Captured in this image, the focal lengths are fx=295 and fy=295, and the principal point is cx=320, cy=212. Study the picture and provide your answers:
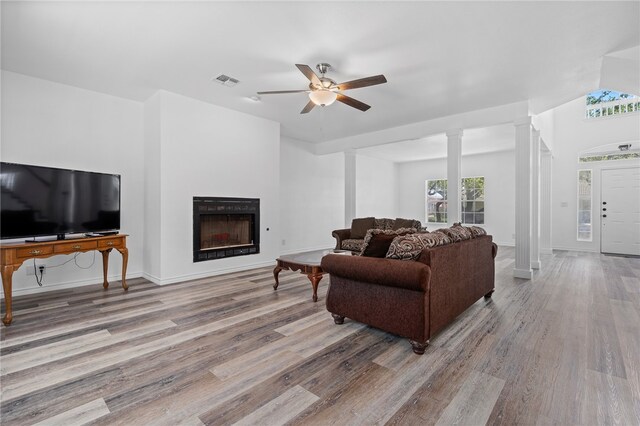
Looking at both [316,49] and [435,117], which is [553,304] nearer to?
[435,117]

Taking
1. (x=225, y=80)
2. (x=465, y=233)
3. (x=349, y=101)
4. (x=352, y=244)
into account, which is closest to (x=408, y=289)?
(x=465, y=233)

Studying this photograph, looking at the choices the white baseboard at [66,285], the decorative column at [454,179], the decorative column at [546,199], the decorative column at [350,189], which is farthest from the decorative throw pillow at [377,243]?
the decorative column at [546,199]

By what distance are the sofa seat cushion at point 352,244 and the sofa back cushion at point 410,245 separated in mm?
3200

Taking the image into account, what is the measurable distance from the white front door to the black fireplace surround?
8065 mm

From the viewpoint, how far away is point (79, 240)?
3.42 m

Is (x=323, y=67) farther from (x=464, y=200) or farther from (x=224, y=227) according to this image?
(x=464, y=200)

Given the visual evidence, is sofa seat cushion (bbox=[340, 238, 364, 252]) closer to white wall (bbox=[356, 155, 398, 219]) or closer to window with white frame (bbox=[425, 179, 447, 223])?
white wall (bbox=[356, 155, 398, 219])

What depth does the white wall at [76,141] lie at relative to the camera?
12.0ft

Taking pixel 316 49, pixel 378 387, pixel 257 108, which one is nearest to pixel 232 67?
pixel 316 49

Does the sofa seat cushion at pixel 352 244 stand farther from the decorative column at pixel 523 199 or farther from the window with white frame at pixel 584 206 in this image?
the window with white frame at pixel 584 206

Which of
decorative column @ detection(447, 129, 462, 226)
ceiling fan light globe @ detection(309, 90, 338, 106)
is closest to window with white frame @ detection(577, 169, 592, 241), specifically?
decorative column @ detection(447, 129, 462, 226)

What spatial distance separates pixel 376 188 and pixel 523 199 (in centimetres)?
535

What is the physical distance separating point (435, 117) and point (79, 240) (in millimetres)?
5732

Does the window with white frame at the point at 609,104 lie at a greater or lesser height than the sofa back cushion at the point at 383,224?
greater
